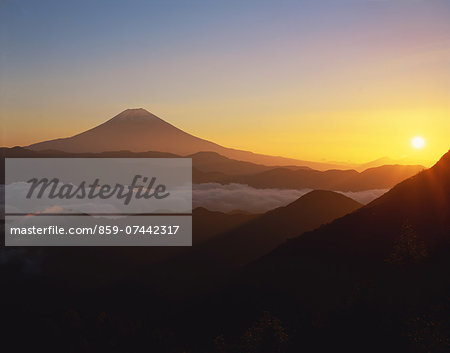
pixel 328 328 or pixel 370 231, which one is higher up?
pixel 370 231

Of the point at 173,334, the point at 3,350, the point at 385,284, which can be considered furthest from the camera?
the point at 3,350

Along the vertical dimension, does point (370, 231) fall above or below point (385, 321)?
above

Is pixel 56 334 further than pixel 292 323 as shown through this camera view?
Yes

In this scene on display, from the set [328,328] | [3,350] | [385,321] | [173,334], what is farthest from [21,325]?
[385,321]

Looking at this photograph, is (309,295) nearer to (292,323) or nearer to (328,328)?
(292,323)

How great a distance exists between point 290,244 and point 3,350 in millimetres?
82610

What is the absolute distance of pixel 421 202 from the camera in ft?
319

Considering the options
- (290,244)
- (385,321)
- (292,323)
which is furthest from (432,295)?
(290,244)

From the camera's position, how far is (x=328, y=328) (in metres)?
62.8

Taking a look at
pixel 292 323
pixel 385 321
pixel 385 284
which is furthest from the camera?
pixel 292 323

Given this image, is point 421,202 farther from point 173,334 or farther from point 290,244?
point 173,334

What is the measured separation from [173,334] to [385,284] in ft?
163

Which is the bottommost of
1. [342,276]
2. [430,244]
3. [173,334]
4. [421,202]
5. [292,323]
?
[173,334]

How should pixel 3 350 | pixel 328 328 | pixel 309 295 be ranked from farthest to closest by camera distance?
pixel 3 350 → pixel 309 295 → pixel 328 328
